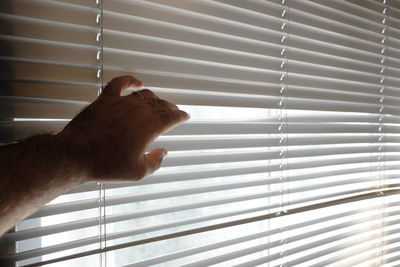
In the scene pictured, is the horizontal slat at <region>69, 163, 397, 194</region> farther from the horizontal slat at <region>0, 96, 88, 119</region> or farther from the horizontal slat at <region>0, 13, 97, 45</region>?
the horizontal slat at <region>0, 13, 97, 45</region>

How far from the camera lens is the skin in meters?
0.62

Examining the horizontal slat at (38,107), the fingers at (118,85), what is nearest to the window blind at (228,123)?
the horizontal slat at (38,107)

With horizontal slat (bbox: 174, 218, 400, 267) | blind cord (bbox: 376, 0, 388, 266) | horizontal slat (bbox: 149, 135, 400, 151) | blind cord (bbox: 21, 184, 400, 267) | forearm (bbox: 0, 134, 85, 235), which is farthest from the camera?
blind cord (bbox: 376, 0, 388, 266)

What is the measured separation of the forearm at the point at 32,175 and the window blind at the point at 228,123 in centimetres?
14

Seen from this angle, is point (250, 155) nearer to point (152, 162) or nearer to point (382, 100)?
point (152, 162)

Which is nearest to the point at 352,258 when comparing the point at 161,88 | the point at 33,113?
the point at 161,88

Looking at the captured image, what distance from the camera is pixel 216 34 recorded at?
105 centimetres

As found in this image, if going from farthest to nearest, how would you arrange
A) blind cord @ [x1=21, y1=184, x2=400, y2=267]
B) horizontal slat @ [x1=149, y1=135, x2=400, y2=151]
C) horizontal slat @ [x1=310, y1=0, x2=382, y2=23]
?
horizontal slat @ [x1=310, y1=0, x2=382, y2=23]
horizontal slat @ [x1=149, y1=135, x2=400, y2=151]
blind cord @ [x1=21, y1=184, x2=400, y2=267]

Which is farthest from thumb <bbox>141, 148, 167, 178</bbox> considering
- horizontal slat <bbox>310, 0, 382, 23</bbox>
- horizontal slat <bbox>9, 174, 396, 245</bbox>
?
horizontal slat <bbox>310, 0, 382, 23</bbox>

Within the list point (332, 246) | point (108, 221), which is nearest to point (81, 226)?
point (108, 221)

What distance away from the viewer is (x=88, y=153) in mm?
660

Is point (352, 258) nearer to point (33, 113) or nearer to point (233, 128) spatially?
point (233, 128)

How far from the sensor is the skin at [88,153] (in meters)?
0.62

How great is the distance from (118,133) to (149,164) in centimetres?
10
